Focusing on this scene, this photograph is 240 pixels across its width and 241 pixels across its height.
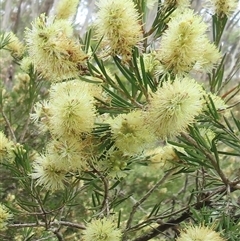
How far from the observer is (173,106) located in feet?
2.07

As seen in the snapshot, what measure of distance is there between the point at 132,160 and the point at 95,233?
201 millimetres

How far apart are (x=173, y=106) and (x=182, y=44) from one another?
10 cm

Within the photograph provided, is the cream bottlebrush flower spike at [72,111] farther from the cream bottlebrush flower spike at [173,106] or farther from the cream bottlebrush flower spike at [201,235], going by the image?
the cream bottlebrush flower spike at [201,235]

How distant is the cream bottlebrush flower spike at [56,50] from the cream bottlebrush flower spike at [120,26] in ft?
0.15

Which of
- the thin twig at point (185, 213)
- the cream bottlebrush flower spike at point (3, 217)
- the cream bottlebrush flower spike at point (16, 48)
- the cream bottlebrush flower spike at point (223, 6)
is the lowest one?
the cream bottlebrush flower spike at point (3, 217)

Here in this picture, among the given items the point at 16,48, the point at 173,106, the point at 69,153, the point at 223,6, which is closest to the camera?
the point at 173,106

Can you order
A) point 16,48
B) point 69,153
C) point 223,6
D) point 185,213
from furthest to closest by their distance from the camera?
1. point 16,48
2. point 185,213
3. point 223,6
4. point 69,153

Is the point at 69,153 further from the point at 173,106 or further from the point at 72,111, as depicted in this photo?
the point at 173,106

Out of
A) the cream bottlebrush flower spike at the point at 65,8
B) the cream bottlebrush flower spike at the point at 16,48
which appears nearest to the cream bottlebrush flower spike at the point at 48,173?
the cream bottlebrush flower spike at the point at 65,8

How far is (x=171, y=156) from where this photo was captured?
1009 mm

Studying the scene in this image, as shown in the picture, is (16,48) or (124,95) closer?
(124,95)

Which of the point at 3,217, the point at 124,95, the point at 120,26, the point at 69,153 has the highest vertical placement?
the point at 120,26

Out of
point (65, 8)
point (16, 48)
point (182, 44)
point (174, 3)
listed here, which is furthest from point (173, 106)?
point (16, 48)

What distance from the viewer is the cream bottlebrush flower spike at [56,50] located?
0.67 meters
